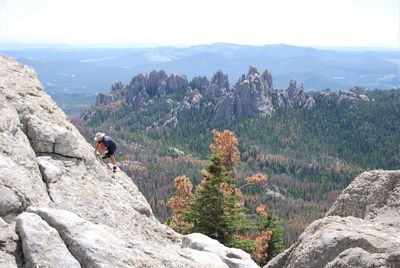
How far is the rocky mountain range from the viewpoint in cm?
1264

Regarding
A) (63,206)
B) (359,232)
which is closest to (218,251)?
(359,232)

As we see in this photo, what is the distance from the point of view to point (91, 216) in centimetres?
1677

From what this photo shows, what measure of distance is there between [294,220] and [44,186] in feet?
520

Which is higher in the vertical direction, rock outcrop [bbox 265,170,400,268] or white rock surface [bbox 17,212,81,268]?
white rock surface [bbox 17,212,81,268]

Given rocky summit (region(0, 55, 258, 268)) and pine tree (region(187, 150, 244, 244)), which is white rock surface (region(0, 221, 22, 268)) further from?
pine tree (region(187, 150, 244, 244))

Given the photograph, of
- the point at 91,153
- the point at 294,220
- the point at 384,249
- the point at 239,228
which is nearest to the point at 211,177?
the point at 239,228

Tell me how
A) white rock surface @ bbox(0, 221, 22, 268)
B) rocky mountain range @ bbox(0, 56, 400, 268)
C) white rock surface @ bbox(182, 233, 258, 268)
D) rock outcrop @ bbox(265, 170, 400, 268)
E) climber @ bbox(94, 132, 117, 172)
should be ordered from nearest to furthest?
1. white rock surface @ bbox(0, 221, 22, 268)
2. rocky mountain range @ bbox(0, 56, 400, 268)
3. rock outcrop @ bbox(265, 170, 400, 268)
4. white rock surface @ bbox(182, 233, 258, 268)
5. climber @ bbox(94, 132, 117, 172)

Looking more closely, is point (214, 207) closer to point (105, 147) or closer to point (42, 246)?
point (105, 147)

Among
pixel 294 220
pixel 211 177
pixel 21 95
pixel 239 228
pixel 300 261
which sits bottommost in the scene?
pixel 294 220

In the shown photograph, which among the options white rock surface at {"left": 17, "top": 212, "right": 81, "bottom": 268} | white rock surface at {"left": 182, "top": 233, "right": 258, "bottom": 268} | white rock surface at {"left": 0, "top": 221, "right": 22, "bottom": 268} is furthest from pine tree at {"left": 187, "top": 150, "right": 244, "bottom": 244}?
white rock surface at {"left": 0, "top": 221, "right": 22, "bottom": 268}

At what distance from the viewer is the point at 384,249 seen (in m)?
14.0

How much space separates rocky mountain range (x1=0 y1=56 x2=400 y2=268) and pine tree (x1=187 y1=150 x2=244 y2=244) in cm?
1194

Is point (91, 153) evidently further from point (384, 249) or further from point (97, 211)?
point (384, 249)

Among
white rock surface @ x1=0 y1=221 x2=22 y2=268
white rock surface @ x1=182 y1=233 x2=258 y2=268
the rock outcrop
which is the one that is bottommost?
white rock surface @ x1=182 y1=233 x2=258 y2=268
